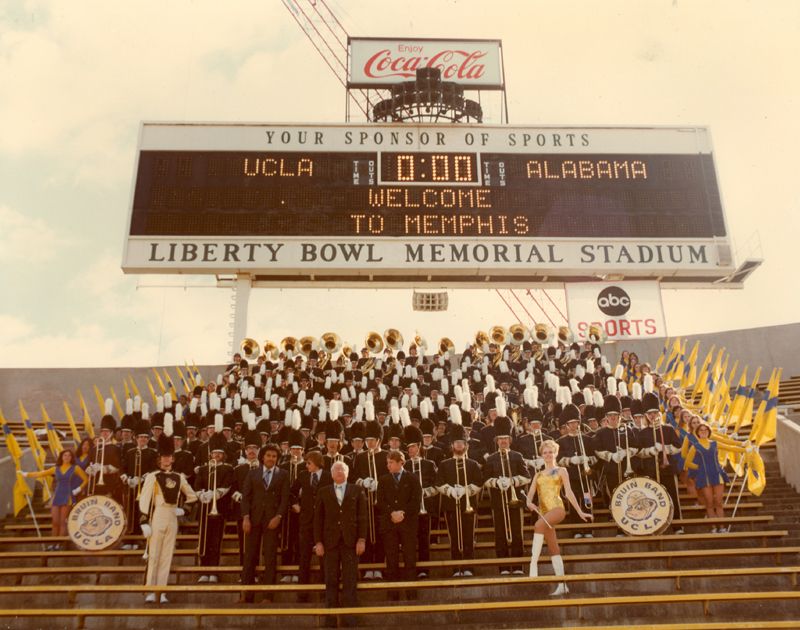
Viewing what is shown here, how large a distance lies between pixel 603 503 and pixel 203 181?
1280cm

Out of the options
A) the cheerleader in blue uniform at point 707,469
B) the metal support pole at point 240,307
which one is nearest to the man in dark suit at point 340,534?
the cheerleader in blue uniform at point 707,469

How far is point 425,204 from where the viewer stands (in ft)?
55.2

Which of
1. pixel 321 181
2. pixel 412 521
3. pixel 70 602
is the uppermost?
pixel 321 181

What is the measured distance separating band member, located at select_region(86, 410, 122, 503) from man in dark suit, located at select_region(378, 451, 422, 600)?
4.43m

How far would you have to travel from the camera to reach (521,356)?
47.2 ft

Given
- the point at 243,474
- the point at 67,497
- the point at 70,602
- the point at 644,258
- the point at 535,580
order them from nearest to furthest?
1. the point at 535,580
2. the point at 70,602
3. the point at 243,474
4. the point at 67,497
5. the point at 644,258

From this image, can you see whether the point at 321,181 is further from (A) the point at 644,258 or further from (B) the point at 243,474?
(B) the point at 243,474

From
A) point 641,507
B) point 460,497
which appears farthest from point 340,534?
point 641,507

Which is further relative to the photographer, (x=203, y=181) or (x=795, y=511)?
(x=203, y=181)

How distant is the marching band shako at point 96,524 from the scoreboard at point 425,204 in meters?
9.64

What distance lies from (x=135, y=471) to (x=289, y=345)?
8425 millimetres

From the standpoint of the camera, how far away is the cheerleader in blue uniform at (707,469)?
8.16 metres

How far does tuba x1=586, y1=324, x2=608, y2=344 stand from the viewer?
17078mm

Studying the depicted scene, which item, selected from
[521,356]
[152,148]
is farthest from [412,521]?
[152,148]
